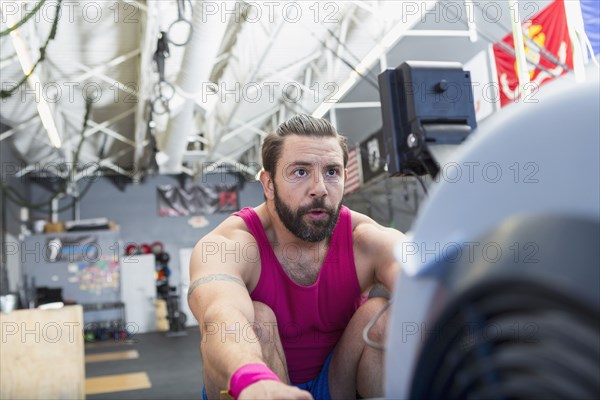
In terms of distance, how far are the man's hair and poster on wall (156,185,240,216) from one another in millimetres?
12530

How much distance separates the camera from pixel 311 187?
1.71 meters

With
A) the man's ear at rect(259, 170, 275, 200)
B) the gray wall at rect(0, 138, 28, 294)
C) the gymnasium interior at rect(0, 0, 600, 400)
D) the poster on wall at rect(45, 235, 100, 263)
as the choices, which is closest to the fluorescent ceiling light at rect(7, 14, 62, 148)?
the gymnasium interior at rect(0, 0, 600, 400)

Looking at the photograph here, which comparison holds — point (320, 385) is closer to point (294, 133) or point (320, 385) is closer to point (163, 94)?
point (294, 133)

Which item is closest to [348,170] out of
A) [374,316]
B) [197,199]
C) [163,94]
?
[163,94]

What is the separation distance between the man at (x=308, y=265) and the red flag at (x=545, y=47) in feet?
9.52

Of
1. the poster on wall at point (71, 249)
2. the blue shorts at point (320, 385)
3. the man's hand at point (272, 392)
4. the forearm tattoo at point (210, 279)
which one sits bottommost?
the blue shorts at point (320, 385)

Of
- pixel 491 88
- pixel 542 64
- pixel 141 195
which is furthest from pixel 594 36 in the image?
pixel 141 195

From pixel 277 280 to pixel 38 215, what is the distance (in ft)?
41.0

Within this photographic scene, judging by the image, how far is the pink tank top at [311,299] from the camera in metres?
1.81

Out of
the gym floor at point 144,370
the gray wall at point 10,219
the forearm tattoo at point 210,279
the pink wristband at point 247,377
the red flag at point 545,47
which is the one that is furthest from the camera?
the gray wall at point 10,219

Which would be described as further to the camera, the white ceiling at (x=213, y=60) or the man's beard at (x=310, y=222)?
the white ceiling at (x=213, y=60)

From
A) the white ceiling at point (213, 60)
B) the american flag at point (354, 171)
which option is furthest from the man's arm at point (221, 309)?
the american flag at point (354, 171)

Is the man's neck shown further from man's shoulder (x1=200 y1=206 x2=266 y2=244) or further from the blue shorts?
the blue shorts

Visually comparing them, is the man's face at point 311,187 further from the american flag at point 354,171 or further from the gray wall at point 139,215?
the gray wall at point 139,215
